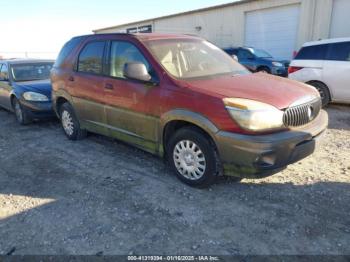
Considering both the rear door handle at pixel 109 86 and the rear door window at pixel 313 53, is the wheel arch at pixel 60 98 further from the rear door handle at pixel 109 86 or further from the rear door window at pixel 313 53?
the rear door window at pixel 313 53

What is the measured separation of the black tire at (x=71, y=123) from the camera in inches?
222

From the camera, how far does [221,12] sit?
1817 centimetres

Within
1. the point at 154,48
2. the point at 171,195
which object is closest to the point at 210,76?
the point at 154,48

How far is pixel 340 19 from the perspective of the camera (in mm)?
13078

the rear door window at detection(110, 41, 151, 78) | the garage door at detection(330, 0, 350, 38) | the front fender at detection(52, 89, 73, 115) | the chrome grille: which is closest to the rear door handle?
the rear door window at detection(110, 41, 151, 78)

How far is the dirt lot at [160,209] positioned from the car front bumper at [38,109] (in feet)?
7.13

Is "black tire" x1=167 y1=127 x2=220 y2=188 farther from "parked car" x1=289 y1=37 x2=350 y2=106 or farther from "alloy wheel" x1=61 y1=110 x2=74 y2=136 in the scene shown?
"parked car" x1=289 y1=37 x2=350 y2=106

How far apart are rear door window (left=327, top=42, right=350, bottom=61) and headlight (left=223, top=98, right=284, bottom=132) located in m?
5.51

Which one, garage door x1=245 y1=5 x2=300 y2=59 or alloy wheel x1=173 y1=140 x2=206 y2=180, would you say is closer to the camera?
alloy wheel x1=173 y1=140 x2=206 y2=180

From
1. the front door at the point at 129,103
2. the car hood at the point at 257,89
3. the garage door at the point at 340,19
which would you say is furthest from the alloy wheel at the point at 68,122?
the garage door at the point at 340,19

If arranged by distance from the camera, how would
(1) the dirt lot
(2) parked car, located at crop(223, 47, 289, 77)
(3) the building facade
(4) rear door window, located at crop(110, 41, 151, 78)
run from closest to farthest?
(1) the dirt lot → (4) rear door window, located at crop(110, 41, 151, 78) → (2) parked car, located at crop(223, 47, 289, 77) → (3) the building facade

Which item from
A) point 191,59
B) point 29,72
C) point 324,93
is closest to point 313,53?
point 324,93

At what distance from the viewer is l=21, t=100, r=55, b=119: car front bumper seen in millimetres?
6852

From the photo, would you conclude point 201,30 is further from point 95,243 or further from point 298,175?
point 95,243
